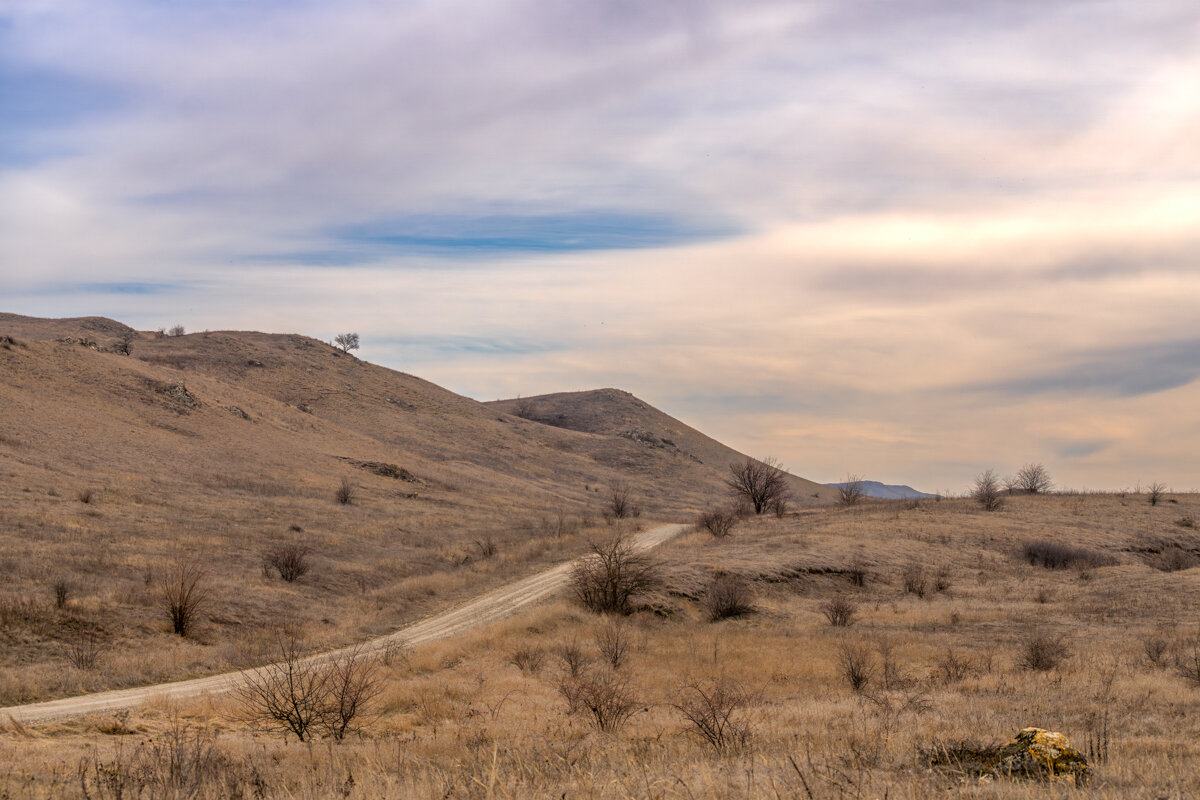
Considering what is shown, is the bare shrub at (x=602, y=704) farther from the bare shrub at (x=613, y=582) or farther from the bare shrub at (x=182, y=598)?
the bare shrub at (x=182, y=598)

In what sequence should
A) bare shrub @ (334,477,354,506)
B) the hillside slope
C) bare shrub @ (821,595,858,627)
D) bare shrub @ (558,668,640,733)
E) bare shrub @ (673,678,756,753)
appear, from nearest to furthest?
bare shrub @ (673,678,756,753)
bare shrub @ (558,668,640,733)
bare shrub @ (821,595,858,627)
bare shrub @ (334,477,354,506)
the hillside slope

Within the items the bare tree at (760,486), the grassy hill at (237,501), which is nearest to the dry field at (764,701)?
the grassy hill at (237,501)

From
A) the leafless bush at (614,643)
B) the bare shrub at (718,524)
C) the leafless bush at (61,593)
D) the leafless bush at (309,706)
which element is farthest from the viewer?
the bare shrub at (718,524)

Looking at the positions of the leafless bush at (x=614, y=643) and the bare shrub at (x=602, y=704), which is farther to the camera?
the leafless bush at (x=614, y=643)

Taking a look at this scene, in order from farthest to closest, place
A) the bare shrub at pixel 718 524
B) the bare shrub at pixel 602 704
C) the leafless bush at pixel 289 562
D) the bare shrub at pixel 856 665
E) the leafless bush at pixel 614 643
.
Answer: the bare shrub at pixel 718 524, the leafless bush at pixel 289 562, the leafless bush at pixel 614 643, the bare shrub at pixel 856 665, the bare shrub at pixel 602 704

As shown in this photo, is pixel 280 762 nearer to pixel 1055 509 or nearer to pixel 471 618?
pixel 471 618

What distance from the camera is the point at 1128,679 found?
14977mm

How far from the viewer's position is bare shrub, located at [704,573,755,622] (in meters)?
26.8

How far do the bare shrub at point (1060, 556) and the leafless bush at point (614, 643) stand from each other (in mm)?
25731

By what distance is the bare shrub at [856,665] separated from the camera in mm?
16984

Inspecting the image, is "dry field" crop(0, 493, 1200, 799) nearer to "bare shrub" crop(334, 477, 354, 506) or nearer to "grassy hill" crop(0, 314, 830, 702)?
"grassy hill" crop(0, 314, 830, 702)

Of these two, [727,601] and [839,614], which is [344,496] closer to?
[727,601]

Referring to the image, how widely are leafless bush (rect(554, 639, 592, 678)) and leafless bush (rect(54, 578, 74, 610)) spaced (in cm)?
1499

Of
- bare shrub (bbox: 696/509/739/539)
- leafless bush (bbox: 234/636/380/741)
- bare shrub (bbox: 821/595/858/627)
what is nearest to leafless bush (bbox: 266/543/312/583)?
leafless bush (bbox: 234/636/380/741)
